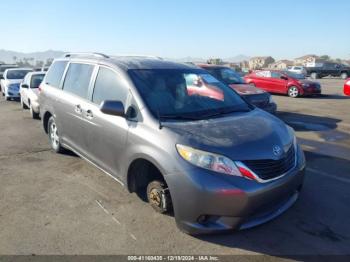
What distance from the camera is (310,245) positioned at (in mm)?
3588

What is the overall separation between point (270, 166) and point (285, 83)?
15.4m

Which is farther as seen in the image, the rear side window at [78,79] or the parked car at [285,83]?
the parked car at [285,83]

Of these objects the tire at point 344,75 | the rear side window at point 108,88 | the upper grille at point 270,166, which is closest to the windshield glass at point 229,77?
the rear side window at point 108,88

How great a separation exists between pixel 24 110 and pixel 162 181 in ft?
37.6

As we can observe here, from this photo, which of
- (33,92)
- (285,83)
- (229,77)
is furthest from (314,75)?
(33,92)

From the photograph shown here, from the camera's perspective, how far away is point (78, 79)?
221 inches

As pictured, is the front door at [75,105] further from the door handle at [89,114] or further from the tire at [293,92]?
the tire at [293,92]

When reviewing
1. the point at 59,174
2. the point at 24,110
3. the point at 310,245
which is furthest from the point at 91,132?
the point at 24,110

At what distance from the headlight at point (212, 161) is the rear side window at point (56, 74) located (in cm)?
368

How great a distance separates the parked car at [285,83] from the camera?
17.4 meters

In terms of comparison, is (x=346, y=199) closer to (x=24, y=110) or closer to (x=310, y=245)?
(x=310, y=245)

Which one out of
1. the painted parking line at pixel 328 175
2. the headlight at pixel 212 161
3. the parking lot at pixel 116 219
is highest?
the headlight at pixel 212 161

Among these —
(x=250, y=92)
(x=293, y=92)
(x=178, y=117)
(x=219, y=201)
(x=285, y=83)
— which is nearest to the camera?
(x=219, y=201)

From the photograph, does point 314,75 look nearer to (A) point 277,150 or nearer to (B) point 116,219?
(A) point 277,150
